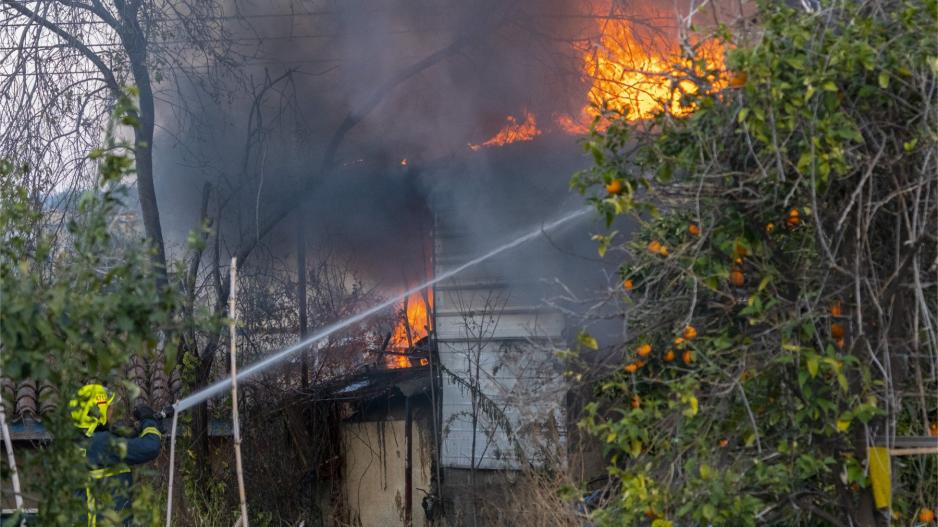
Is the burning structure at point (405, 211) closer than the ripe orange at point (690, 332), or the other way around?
the ripe orange at point (690, 332)

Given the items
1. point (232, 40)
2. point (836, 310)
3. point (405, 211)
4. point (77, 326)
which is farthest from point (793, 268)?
point (405, 211)

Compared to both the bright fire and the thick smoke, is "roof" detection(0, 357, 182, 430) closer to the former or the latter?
the thick smoke

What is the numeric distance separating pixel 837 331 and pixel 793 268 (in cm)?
27

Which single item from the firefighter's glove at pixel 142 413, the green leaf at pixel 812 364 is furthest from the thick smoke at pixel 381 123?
the green leaf at pixel 812 364

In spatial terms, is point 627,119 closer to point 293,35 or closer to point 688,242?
point 688,242

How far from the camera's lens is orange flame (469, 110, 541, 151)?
9.21 meters

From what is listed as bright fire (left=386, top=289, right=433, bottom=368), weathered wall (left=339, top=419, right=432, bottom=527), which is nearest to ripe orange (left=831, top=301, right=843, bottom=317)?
weathered wall (left=339, top=419, right=432, bottom=527)

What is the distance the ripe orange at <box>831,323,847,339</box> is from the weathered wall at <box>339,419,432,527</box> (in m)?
5.66

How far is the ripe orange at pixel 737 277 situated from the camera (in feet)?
10.8

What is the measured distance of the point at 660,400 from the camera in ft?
11.6

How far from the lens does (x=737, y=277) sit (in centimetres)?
328

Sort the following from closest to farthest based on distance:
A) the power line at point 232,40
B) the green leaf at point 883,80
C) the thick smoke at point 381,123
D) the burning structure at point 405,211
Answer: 1. the green leaf at point 883,80
2. the power line at point 232,40
3. the burning structure at point 405,211
4. the thick smoke at point 381,123

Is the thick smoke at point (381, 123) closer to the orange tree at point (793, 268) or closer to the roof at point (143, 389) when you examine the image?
the roof at point (143, 389)

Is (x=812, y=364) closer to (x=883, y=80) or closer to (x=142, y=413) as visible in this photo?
(x=883, y=80)
